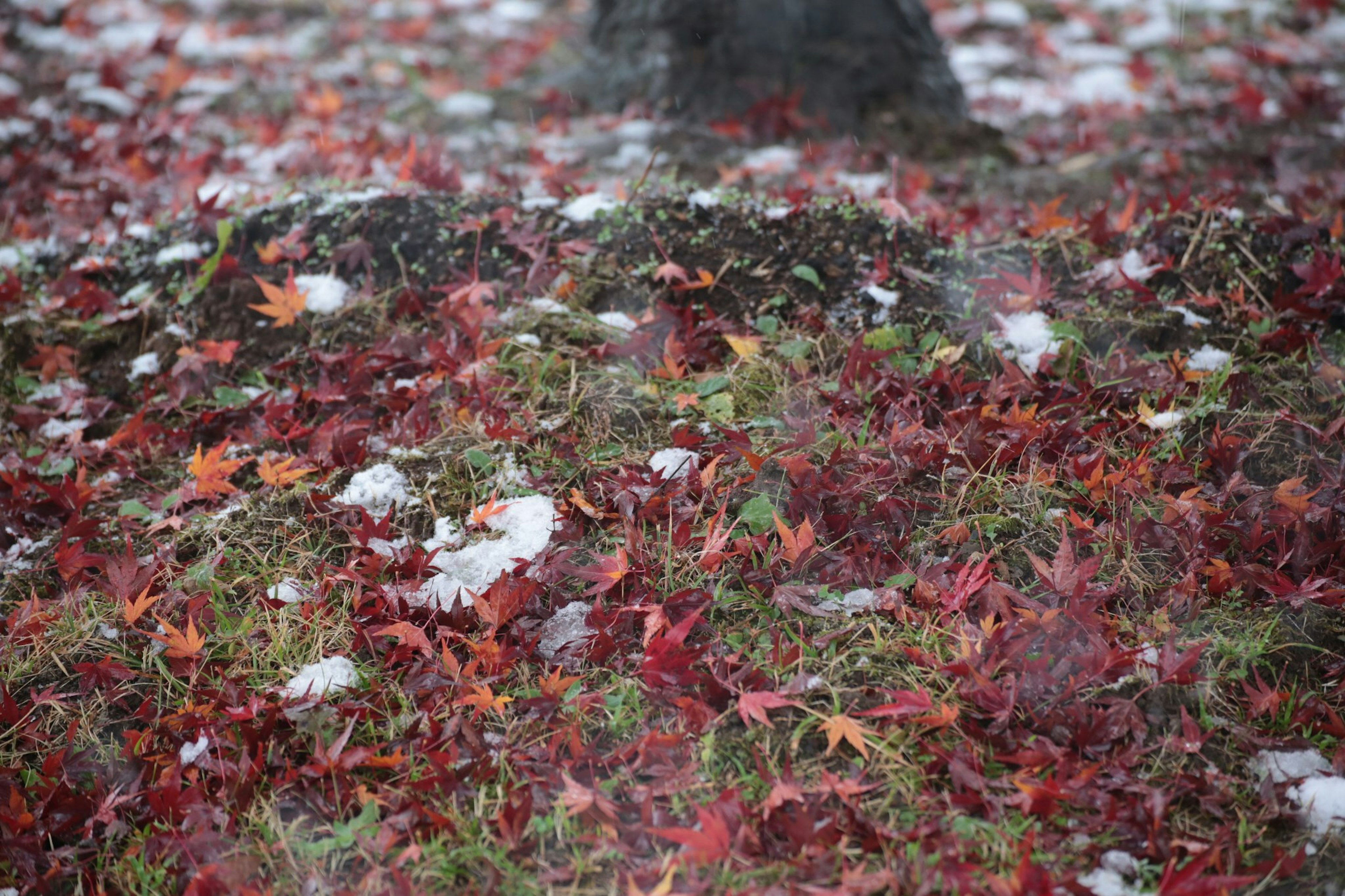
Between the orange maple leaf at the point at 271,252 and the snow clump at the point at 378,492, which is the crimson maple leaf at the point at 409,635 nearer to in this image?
the snow clump at the point at 378,492

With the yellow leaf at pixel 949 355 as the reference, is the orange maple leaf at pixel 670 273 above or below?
above

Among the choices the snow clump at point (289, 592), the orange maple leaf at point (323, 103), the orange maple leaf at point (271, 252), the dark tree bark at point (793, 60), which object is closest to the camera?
the snow clump at point (289, 592)

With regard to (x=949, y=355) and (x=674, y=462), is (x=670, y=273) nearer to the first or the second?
(x=674, y=462)

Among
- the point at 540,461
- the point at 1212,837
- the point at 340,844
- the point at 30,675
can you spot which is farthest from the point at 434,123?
the point at 1212,837

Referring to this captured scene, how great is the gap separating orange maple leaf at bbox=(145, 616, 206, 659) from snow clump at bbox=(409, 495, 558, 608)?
1.53ft

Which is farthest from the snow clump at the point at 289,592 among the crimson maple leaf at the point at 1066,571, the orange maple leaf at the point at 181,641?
the crimson maple leaf at the point at 1066,571

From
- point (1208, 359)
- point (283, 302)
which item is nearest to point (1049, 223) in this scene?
point (1208, 359)

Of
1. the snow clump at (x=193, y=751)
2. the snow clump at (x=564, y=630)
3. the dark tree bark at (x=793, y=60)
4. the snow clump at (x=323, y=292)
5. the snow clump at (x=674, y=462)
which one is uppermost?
the dark tree bark at (x=793, y=60)

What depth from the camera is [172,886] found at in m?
1.59

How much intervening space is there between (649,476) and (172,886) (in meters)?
1.32

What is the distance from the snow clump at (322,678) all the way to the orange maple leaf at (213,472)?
676mm

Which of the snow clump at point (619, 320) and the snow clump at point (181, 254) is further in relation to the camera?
the snow clump at point (181, 254)

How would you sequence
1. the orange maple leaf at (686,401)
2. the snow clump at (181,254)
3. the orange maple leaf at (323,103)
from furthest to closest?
the orange maple leaf at (323,103) → the snow clump at (181,254) → the orange maple leaf at (686,401)

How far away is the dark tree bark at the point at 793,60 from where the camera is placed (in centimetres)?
451
